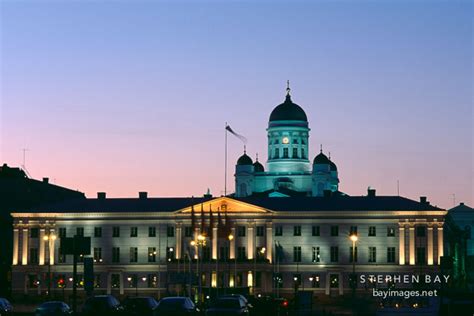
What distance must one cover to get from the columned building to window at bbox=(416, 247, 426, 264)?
0.45 feet

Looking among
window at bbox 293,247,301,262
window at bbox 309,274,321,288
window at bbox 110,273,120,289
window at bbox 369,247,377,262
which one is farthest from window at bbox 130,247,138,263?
window at bbox 369,247,377,262

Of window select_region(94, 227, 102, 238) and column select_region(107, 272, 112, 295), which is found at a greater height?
window select_region(94, 227, 102, 238)

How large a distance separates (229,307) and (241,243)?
371 ft

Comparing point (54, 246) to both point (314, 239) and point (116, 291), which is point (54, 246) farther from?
point (314, 239)

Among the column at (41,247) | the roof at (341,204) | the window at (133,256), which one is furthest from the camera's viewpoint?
the window at (133,256)

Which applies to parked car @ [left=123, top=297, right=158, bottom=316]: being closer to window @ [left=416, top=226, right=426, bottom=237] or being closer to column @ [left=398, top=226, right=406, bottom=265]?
column @ [left=398, top=226, right=406, bottom=265]

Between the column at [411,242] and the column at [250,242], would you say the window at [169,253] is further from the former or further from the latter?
the column at [411,242]

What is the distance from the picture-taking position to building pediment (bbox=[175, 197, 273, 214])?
188 meters

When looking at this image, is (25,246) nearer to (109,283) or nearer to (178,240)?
(109,283)

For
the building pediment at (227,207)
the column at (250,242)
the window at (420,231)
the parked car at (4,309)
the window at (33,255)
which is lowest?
the parked car at (4,309)

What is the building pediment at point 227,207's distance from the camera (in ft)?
617

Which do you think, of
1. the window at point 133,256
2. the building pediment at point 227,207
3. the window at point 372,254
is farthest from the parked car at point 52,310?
the window at point 133,256

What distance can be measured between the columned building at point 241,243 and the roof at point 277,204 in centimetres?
15

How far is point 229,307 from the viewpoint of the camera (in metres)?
78.2
